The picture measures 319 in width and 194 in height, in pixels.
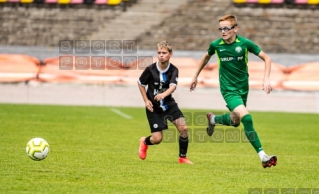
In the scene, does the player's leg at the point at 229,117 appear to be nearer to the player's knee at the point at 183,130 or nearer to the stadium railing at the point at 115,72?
the player's knee at the point at 183,130

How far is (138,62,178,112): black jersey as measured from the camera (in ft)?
33.8

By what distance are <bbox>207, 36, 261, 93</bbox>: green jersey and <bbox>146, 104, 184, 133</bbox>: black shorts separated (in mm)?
757

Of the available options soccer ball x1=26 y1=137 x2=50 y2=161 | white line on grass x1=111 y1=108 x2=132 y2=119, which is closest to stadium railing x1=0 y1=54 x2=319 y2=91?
white line on grass x1=111 y1=108 x2=132 y2=119

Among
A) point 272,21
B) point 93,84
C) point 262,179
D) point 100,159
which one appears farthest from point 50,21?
point 262,179

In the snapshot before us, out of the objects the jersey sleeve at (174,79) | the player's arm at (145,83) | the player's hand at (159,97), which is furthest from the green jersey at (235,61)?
the player's arm at (145,83)

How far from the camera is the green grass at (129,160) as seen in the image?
8.09m

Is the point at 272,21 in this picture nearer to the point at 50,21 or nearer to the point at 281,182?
the point at 50,21

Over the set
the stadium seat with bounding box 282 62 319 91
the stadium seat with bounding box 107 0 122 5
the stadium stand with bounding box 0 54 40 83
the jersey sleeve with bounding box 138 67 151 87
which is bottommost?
the jersey sleeve with bounding box 138 67 151 87

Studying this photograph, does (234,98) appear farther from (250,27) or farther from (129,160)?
(250,27)

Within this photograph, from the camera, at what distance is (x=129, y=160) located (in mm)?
10523

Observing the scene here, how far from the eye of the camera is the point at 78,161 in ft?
32.9

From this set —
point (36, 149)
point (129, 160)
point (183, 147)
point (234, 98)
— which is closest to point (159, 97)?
point (183, 147)

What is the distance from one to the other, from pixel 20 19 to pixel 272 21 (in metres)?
9.94

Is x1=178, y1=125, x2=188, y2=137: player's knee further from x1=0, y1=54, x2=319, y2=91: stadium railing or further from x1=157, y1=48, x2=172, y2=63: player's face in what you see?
x1=0, y1=54, x2=319, y2=91: stadium railing
